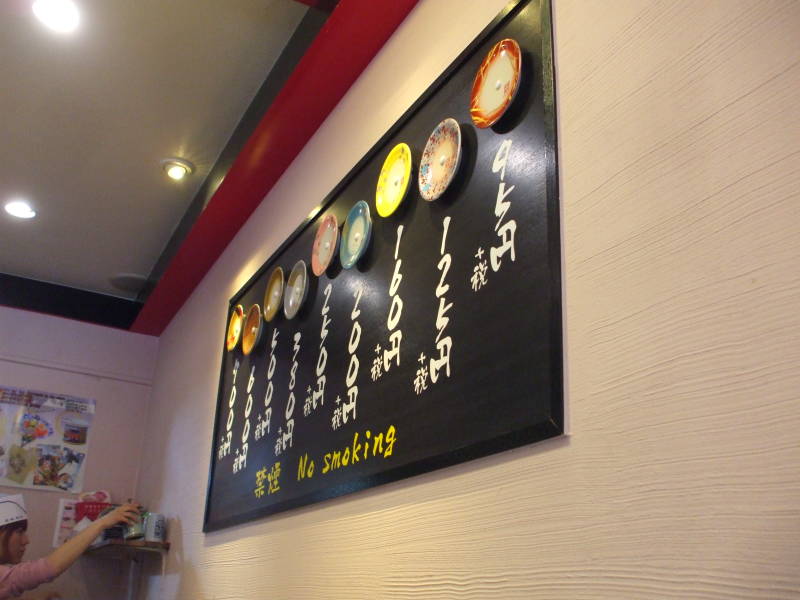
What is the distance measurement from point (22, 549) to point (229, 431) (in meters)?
1.68

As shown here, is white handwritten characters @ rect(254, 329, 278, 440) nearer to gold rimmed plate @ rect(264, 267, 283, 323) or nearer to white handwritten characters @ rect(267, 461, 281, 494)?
gold rimmed plate @ rect(264, 267, 283, 323)

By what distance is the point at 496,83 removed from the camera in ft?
6.06

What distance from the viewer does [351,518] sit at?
6.88 ft

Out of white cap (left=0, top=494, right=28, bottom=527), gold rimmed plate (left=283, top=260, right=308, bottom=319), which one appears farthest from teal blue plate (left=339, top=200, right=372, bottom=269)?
white cap (left=0, top=494, right=28, bottom=527)

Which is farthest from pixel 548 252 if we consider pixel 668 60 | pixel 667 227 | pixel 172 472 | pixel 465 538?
pixel 172 472

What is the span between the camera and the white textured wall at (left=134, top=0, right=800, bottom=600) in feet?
3.49

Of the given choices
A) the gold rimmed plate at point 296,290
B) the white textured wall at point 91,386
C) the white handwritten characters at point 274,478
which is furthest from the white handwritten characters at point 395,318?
the white textured wall at point 91,386

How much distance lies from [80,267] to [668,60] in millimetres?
4303

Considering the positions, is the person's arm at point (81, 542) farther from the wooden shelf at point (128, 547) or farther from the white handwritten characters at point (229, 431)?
the white handwritten characters at point (229, 431)

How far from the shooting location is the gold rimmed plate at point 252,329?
3.15 metres

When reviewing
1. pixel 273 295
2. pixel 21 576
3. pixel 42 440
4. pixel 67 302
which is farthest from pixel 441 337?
pixel 67 302

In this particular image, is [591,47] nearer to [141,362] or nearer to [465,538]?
[465,538]

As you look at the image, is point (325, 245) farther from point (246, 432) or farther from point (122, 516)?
point (122, 516)

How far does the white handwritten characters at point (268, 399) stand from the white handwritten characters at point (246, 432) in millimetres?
111
